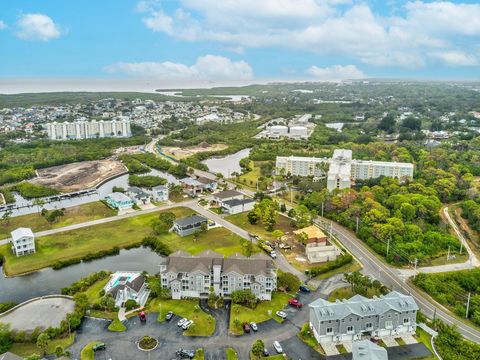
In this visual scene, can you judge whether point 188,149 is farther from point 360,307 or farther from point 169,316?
point 360,307

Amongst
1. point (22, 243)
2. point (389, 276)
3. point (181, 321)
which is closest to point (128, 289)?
point (181, 321)

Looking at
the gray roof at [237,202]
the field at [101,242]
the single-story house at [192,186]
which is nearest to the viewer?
the field at [101,242]

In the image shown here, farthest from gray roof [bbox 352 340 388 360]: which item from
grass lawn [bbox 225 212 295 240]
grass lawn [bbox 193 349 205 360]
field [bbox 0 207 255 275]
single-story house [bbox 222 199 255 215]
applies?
single-story house [bbox 222 199 255 215]

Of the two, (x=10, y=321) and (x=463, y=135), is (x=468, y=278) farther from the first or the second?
(x=463, y=135)

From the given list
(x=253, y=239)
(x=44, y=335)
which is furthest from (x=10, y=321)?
(x=253, y=239)

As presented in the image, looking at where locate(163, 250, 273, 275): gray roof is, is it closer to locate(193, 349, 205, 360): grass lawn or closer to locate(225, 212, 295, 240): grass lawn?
locate(193, 349, 205, 360): grass lawn

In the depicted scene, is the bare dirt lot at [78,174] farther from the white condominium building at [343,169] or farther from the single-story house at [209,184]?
the white condominium building at [343,169]

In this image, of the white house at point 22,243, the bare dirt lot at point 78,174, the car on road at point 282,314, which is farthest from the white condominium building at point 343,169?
the white house at point 22,243
